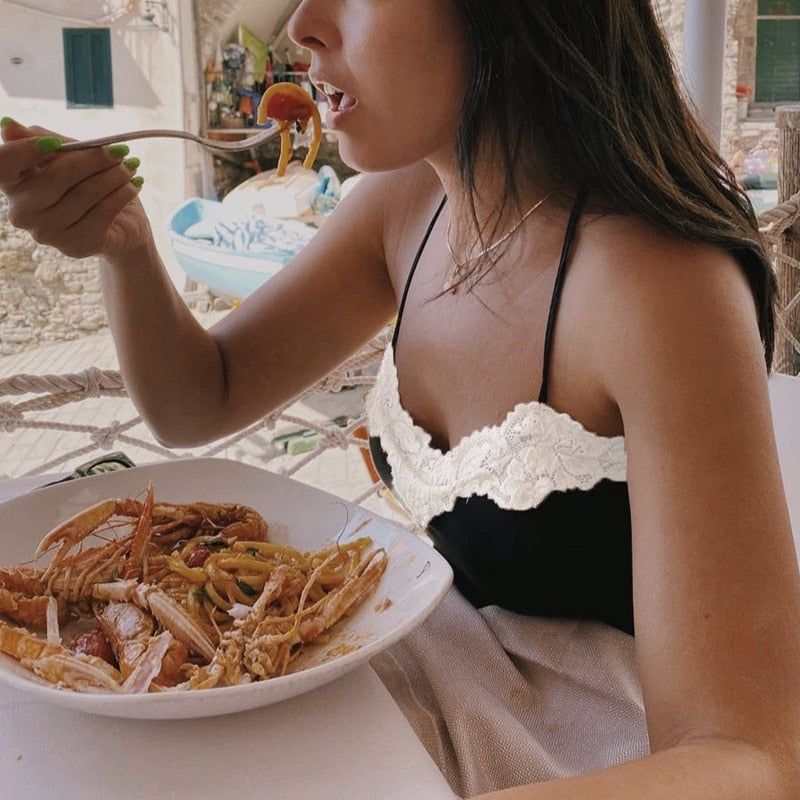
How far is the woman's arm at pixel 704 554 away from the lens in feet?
1.85

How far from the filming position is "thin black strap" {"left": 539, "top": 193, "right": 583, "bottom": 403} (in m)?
0.79

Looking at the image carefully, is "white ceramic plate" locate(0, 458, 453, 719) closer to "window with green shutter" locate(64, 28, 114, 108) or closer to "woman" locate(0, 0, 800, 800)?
"woman" locate(0, 0, 800, 800)

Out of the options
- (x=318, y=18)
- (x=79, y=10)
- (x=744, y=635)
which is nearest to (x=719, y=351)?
(x=744, y=635)

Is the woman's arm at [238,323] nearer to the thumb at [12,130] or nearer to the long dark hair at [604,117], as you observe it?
the thumb at [12,130]

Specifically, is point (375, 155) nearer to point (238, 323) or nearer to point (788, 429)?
point (238, 323)

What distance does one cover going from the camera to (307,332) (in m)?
1.16

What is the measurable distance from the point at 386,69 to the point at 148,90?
13612 mm

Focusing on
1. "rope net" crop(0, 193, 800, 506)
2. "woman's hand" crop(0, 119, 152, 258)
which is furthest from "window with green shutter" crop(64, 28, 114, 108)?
"woman's hand" crop(0, 119, 152, 258)

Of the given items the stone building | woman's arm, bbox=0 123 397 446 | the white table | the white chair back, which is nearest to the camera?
the white table

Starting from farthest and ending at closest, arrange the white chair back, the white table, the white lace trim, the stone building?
the stone building, the white chair back, the white lace trim, the white table

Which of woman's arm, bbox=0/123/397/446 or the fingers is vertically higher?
the fingers

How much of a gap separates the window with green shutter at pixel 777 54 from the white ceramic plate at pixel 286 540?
12.7 m

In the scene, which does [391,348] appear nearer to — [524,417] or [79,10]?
[524,417]

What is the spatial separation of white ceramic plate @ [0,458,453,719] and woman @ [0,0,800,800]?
0.23 ft
